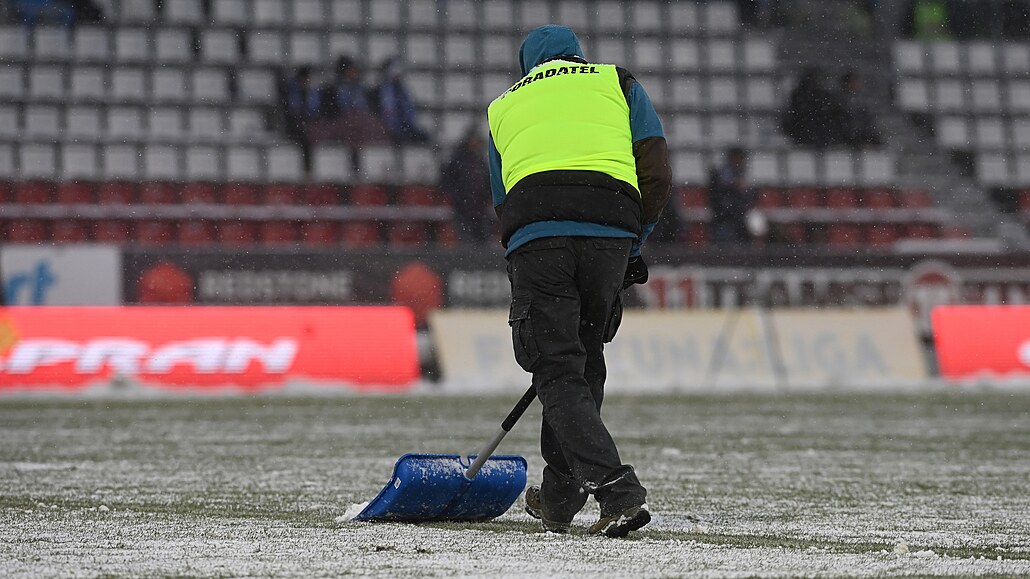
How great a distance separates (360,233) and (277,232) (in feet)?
3.94

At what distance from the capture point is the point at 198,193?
21828mm

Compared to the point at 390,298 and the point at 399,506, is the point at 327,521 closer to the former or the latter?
the point at 399,506

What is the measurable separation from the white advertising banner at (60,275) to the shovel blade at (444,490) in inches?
485

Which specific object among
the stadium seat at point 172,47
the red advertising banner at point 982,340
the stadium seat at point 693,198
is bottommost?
the red advertising banner at point 982,340

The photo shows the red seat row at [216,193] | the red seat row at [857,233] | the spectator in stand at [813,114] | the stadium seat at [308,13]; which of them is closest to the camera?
the red seat row at [216,193]

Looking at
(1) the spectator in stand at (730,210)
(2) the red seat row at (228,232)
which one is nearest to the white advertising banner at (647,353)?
(2) the red seat row at (228,232)

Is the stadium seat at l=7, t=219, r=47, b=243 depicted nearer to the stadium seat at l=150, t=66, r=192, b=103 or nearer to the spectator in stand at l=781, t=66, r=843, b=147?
the stadium seat at l=150, t=66, r=192, b=103

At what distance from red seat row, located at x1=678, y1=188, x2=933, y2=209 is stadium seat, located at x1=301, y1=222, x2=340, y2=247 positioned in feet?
18.3

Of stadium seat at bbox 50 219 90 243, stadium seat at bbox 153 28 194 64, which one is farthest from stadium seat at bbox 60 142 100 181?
stadium seat at bbox 153 28 194 64

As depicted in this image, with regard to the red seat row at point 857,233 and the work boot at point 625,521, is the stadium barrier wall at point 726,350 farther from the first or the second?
the work boot at point 625,521

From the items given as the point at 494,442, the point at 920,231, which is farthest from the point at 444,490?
the point at 920,231

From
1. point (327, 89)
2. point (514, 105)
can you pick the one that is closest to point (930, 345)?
point (327, 89)

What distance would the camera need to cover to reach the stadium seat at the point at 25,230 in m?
20.7

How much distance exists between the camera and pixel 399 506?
5578mm
